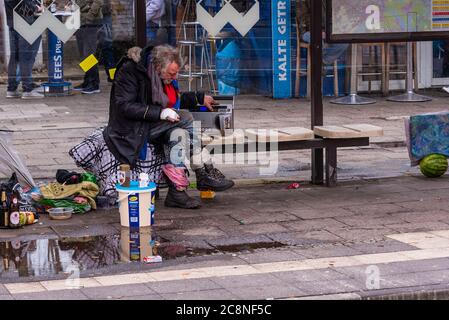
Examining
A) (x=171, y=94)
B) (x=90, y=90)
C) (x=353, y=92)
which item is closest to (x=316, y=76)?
(x=171, y=94)

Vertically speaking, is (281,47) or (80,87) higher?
(281,47)

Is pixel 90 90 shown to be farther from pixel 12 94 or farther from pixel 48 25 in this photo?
pixel 48 25

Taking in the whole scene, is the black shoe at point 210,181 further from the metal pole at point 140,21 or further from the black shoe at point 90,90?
the black shoe at point 90,90

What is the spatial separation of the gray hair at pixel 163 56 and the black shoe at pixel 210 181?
98 cm

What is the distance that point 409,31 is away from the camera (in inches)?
A: 402

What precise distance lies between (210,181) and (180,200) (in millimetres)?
339

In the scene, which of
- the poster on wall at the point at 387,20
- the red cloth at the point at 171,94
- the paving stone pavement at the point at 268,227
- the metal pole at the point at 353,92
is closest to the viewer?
the paving stone pavement at the point at 268,227

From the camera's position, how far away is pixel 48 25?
10031mm

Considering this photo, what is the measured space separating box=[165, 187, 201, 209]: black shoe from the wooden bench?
1.53 ft

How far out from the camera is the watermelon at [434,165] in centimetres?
1009

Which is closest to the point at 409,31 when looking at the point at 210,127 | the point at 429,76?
the point at 210,127

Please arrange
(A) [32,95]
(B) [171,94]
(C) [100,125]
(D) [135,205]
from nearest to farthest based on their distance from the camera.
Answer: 1. (D) [135,205]
2. (B) [171,94]
3. (A) [32,95]
4. (C) [100,125]

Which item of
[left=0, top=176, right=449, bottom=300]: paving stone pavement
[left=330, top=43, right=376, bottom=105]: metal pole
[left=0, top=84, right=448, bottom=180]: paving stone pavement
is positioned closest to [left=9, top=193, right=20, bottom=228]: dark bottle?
[left=0, top=176, right=449, bottom=300]: paving stone pavement
